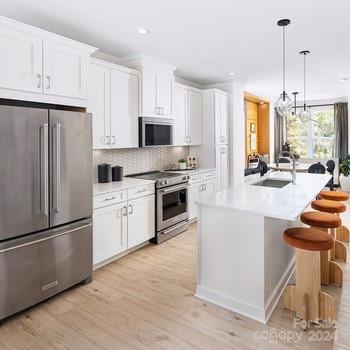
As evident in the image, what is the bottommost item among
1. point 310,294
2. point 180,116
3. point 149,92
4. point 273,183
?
point 310,294

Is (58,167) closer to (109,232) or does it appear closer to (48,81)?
(48,81)

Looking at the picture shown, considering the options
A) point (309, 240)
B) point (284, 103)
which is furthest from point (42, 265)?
point (284, 103)

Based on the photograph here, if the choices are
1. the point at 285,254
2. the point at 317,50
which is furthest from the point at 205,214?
the point at 317,50

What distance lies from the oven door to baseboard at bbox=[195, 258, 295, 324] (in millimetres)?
1502

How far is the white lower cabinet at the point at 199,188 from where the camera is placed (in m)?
4.75

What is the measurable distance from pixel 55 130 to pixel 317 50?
12.1ft

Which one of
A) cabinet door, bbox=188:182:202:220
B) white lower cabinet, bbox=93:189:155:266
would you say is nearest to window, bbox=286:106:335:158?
cabinet door, bbox=188:182:202:220

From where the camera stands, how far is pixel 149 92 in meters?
4.13

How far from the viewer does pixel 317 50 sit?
3.97m

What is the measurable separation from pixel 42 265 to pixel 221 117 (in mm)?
4323

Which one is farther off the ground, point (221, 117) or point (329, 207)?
point (221, 117)

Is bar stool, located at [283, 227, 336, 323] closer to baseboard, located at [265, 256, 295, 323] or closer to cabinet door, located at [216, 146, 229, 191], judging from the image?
baseboard, located at [265, 256, 295, 323]

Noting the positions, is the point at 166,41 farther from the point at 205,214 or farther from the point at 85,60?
the point at 205,214

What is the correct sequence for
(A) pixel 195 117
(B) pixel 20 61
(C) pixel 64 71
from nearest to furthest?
(B) pixel 20 61
(C) pixel 64 71
(A) pixel 195 117
